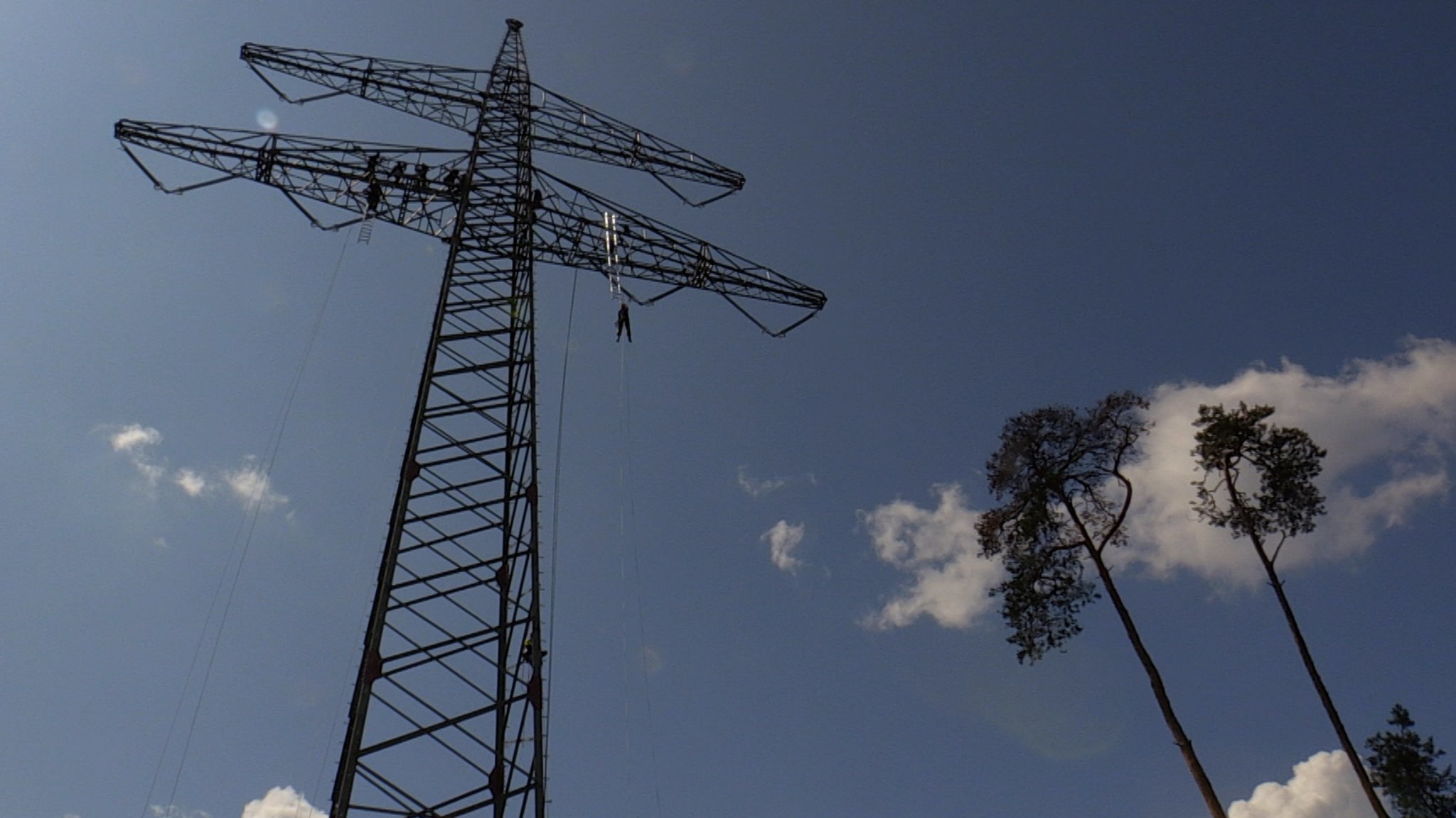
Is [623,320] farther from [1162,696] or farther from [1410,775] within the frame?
[1410,775]

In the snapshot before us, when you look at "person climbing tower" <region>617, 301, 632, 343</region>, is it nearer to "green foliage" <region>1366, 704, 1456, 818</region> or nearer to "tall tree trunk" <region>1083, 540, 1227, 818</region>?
"tall tree trunk" <region>1083, 540, 1227, 818</region>

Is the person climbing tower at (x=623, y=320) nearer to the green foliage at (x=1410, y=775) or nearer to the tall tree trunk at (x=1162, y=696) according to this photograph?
the tall tree trunk at (x=1162, y=696)

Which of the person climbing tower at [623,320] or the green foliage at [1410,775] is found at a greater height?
the person climbing tower at [623,320]

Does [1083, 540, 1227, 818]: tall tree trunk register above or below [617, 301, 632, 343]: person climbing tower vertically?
below

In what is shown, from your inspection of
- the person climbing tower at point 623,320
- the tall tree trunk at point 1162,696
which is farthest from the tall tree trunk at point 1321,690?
the person climbing tower at point 623,320

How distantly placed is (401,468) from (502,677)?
3.26 m

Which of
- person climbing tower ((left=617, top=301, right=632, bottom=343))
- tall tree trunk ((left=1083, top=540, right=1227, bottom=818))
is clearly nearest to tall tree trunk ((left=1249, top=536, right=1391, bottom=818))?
tall tree trunk ((left=1083, top=540, right=1227, bottom=818))

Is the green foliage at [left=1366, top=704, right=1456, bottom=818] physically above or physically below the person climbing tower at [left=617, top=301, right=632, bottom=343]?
below

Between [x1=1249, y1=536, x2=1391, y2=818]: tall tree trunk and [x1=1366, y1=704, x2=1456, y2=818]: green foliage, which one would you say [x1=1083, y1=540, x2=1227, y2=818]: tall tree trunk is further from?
[x1=1366, y1=704, x2=1456, y2=818]: green foliage

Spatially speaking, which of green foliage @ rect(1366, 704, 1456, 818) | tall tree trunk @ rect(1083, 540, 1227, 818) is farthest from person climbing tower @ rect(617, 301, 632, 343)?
green foliage @ rect(1366, 704, 1456, 818)

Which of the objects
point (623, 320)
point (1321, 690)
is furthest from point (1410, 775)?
point (623, 320)

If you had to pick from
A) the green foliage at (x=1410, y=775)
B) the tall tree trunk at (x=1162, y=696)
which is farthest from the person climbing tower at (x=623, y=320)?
the green foliage at (x=1410, y=775)

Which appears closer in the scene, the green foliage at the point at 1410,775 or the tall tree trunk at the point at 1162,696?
the tall tree trunk at the point at 1162,696

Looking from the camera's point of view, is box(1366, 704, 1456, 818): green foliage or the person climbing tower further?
box(1366, 704, 1456, 818): green foliage
